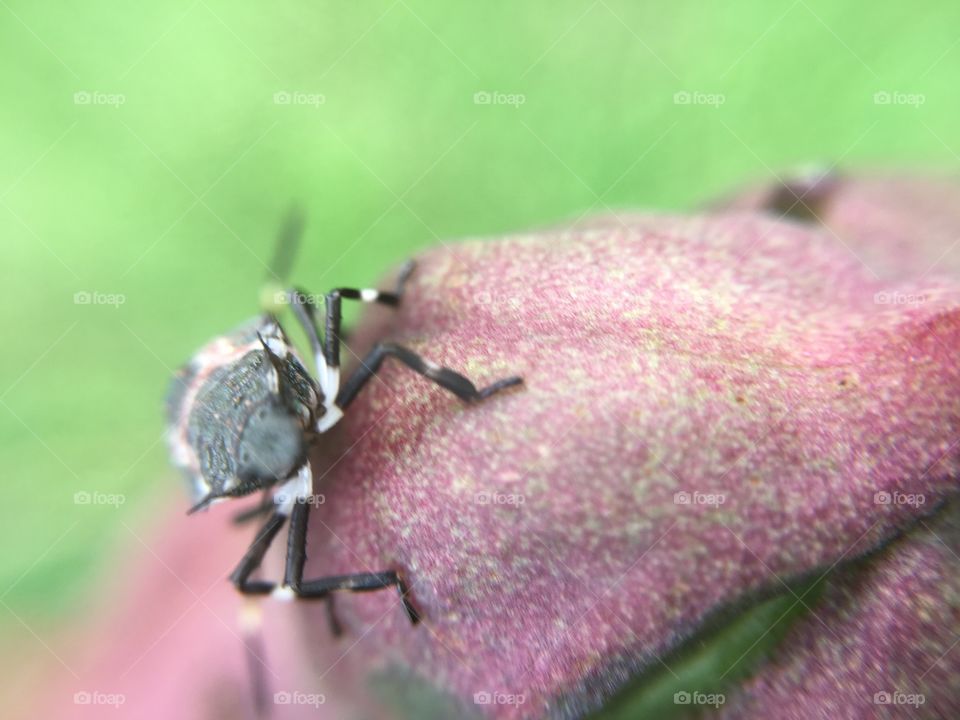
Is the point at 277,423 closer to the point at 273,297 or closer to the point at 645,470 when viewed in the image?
the point at 273,297

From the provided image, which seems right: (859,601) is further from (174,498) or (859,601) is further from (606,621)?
(174,498)

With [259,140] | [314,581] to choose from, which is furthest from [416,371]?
[259,140]

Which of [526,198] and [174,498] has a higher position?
[526,198]

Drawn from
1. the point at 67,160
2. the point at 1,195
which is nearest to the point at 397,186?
the point at 67,160

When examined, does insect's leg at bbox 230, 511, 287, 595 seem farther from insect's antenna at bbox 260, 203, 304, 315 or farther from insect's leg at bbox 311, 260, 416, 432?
insect's antenna at bbox 260, 203, 304, 315

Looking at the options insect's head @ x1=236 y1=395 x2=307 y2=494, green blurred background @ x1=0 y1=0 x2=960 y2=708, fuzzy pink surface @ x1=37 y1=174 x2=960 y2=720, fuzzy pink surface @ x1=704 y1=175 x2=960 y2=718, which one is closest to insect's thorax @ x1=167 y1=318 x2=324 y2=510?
insect's head @ x1=236 y1=395 x2=307 y2=494

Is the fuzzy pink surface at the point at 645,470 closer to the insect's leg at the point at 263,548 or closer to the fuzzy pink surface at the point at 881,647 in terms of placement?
the fuzzy pink surface at the point at 881,647
